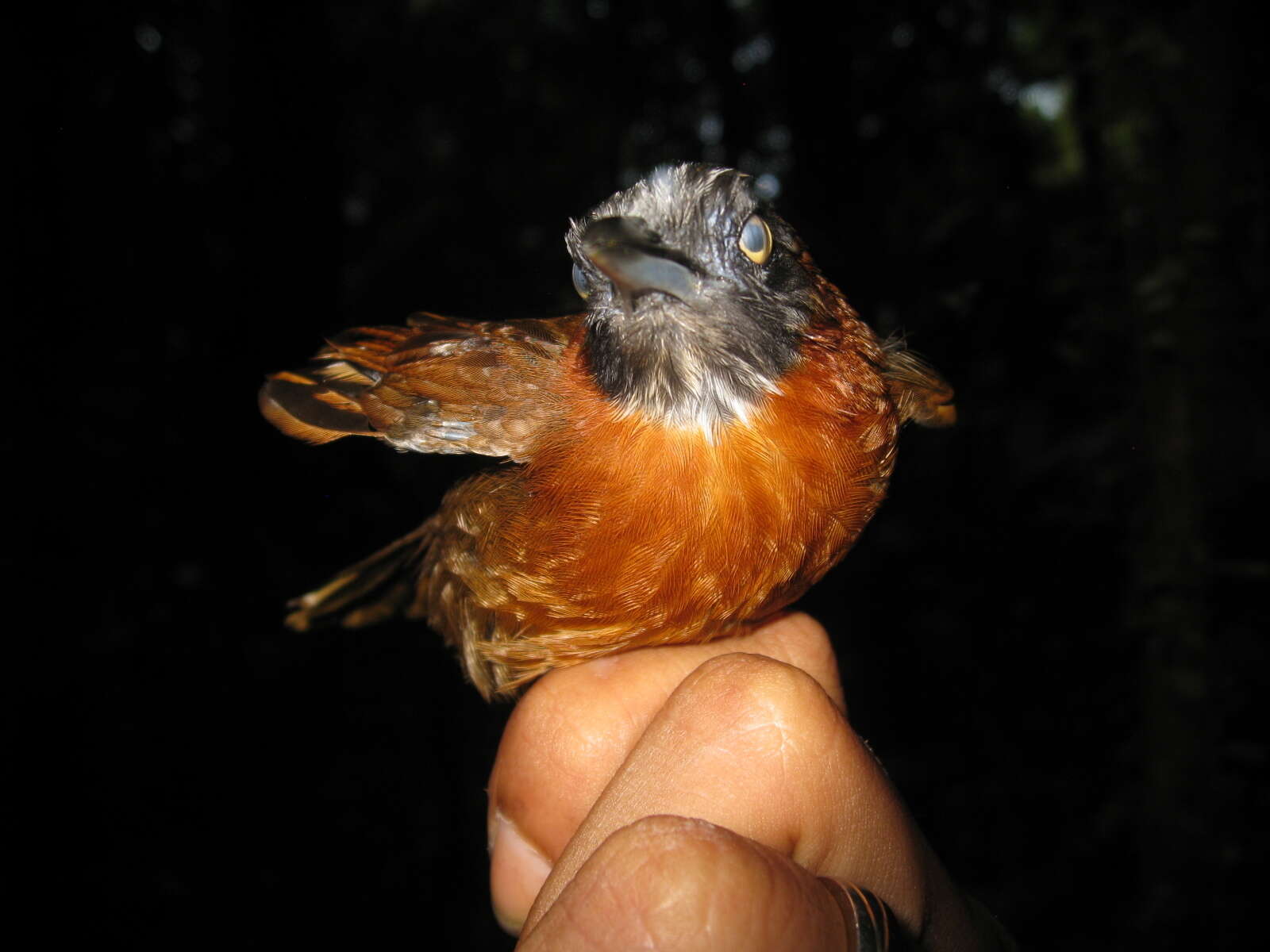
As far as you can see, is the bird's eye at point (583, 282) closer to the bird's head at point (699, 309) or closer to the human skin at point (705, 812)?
the bird's head at point (699, 309)

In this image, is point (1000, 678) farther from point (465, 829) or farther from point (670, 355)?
point (670, 355)

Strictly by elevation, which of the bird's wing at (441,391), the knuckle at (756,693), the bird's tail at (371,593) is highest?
the bird's wing at (441,391)

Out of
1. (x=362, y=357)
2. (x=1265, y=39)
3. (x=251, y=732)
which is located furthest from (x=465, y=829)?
(x=1265, y=39)

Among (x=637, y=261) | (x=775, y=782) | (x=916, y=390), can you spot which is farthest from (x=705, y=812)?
(x=916, y=390)

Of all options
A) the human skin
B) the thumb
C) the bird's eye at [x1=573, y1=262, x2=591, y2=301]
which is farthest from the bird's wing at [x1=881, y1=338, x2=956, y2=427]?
the thumb

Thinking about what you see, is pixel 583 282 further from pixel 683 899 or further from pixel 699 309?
pixel 683 899

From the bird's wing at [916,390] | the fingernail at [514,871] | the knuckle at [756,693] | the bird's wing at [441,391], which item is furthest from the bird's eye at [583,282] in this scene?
the fingernail at [514,871]
